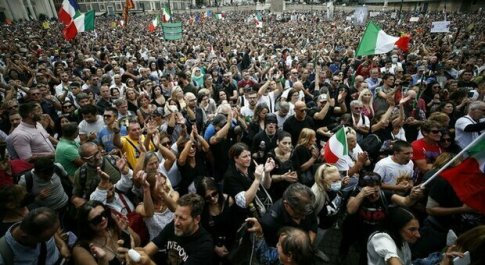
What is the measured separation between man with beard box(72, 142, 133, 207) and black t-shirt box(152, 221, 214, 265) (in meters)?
1.07

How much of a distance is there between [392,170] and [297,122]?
1.85 meters

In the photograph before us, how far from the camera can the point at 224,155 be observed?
4.79 m

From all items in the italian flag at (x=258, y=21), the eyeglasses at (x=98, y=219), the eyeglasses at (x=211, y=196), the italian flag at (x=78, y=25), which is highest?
the italian flag at (x=78, y=25)

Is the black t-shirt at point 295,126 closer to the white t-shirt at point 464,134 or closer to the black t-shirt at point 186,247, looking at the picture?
the white t-shirt at point 464,134

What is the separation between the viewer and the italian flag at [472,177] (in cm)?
266

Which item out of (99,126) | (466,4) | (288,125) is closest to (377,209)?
(288,125)

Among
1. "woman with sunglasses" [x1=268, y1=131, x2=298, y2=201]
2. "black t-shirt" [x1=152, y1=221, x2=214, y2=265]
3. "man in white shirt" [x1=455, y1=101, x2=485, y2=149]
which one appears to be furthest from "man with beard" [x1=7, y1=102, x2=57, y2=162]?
"man in white shirt" [x1=455, y1=101, x2=485, y2=149]

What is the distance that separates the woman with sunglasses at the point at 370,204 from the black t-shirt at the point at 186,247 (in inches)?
63.1

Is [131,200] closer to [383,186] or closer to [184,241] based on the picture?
[184,241]

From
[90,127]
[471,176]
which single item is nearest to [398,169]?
[471,176]

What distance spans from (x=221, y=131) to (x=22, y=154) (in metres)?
2.80

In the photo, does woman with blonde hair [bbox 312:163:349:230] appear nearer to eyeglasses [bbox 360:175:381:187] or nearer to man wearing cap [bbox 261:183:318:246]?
eyeglasses [bbox 360:175:381:187]

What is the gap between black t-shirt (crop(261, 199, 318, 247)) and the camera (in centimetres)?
266

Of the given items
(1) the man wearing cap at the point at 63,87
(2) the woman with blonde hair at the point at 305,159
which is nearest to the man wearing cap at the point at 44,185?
(2) the woman with blonde hair at the point at 305,159
